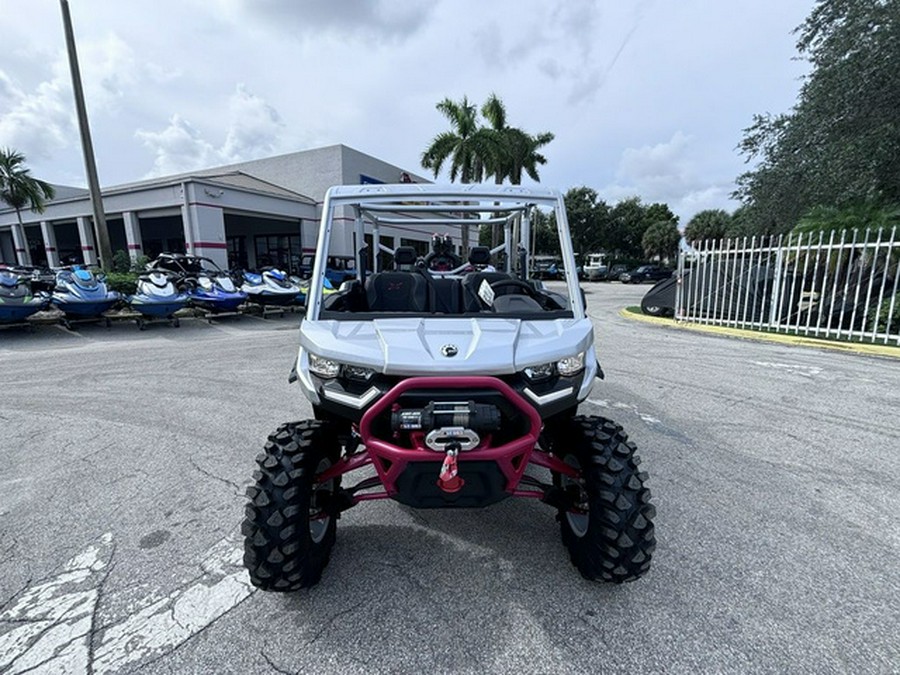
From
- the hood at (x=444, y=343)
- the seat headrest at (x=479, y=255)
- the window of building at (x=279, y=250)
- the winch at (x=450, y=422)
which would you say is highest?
the window of building at (x=279, y=250)

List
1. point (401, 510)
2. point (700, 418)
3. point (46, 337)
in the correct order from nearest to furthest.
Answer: point (401, 510), point (700, 418), point (46, 337)

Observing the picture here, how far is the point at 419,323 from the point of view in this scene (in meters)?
2.25

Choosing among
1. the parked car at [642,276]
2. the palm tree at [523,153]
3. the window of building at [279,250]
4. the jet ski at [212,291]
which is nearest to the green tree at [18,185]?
the window of building at [279,250]

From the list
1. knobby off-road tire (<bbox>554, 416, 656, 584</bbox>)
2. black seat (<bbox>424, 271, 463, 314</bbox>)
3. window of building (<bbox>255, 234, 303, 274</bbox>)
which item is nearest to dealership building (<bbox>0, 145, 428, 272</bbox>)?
window of building (<bbox>255, 234, 303, 274</bbox>)

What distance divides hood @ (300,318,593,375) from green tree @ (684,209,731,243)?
2433 inches

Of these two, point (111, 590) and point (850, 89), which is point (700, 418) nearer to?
point (111, 590)

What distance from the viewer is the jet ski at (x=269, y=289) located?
38.3ft

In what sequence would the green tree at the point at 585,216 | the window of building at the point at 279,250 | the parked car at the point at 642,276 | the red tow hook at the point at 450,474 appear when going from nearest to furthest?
the red tow hook at the point at 450,474 → the window of building at the point at 279,250 → the parked car at the point at 642,276 → the green tree at the point at 585,216

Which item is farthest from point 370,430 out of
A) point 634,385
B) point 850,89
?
point 850,89

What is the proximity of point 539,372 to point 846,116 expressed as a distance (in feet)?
43.6

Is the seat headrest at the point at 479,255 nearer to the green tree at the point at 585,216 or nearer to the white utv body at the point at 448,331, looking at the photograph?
the white utv body at the point at 448,331

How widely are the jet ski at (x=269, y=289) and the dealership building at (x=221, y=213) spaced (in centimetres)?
830

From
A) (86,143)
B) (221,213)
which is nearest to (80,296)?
(86,143)

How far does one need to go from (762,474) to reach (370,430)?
3.22m
